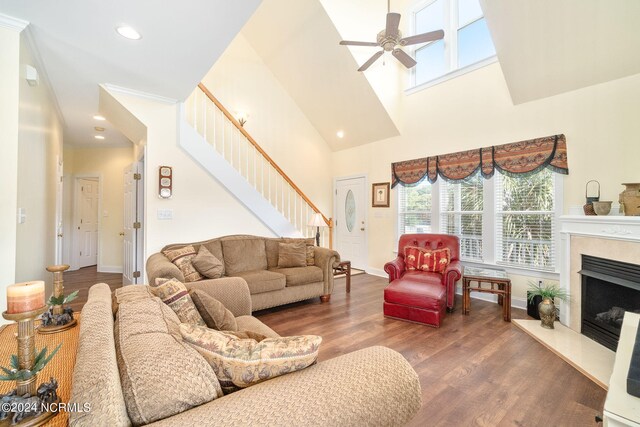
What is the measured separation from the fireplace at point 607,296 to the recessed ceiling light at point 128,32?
4.58 metres

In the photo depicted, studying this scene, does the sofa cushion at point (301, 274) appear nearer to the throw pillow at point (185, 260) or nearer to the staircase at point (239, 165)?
the staircase at point (239, 165)

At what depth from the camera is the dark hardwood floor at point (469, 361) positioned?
1.79 m

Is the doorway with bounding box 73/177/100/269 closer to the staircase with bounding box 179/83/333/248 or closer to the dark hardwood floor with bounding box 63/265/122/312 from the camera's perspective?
the dark hardwood floor with bounding box 63/265/122/312

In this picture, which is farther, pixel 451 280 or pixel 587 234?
pixel 451 280

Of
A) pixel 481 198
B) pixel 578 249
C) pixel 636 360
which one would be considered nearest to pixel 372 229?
pixel 481 198

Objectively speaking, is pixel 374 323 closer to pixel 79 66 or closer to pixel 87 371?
pixel 87 371

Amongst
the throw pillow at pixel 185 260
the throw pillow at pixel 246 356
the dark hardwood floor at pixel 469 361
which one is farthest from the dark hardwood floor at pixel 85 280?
the throw pillow at pixel 246 356

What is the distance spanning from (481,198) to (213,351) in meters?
4.30

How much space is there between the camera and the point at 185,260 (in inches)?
127

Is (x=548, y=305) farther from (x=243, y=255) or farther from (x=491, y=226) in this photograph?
(x=243, y=255)

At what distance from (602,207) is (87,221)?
28.7 ft

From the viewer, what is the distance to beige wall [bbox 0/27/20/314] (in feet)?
6.89

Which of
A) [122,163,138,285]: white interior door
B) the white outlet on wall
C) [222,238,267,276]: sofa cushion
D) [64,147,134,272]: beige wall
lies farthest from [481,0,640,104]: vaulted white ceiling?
[64,147,134,272]: beige wall
